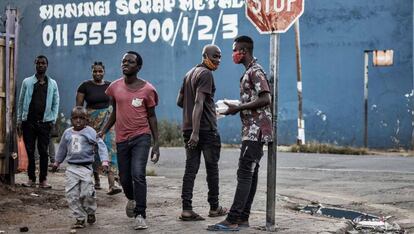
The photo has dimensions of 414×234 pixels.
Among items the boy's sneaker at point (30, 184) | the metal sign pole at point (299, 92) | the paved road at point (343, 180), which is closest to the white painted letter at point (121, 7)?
the metal sign pole at point (299, 92)

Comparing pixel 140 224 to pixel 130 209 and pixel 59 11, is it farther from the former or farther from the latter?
pixel 59 11

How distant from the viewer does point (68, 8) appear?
26.2 metres

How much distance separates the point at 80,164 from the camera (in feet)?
25.0

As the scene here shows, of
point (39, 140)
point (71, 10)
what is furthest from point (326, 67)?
point (39, 140)

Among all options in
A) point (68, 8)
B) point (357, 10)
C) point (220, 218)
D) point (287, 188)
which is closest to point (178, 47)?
point (68, 8)

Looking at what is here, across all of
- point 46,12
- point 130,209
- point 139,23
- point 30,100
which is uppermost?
point 46,12

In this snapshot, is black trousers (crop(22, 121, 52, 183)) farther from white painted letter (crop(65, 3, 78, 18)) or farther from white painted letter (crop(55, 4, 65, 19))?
white painted letter (crop(55, 4, 65, 19))

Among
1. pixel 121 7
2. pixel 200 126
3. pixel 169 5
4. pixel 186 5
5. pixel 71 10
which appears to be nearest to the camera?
pixel 200 126

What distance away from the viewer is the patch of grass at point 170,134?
23562mm

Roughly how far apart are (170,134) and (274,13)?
55.7 ft

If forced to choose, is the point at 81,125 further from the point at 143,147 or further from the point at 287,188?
the point at 287,188

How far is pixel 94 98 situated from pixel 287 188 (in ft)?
11.3

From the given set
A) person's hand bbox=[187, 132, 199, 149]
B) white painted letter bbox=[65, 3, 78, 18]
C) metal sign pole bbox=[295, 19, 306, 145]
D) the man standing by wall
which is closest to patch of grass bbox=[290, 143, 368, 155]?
metal sign pole bbox=[295, 19, 306, 145]

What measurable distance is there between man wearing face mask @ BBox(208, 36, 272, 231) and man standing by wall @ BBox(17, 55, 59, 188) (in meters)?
3.54
